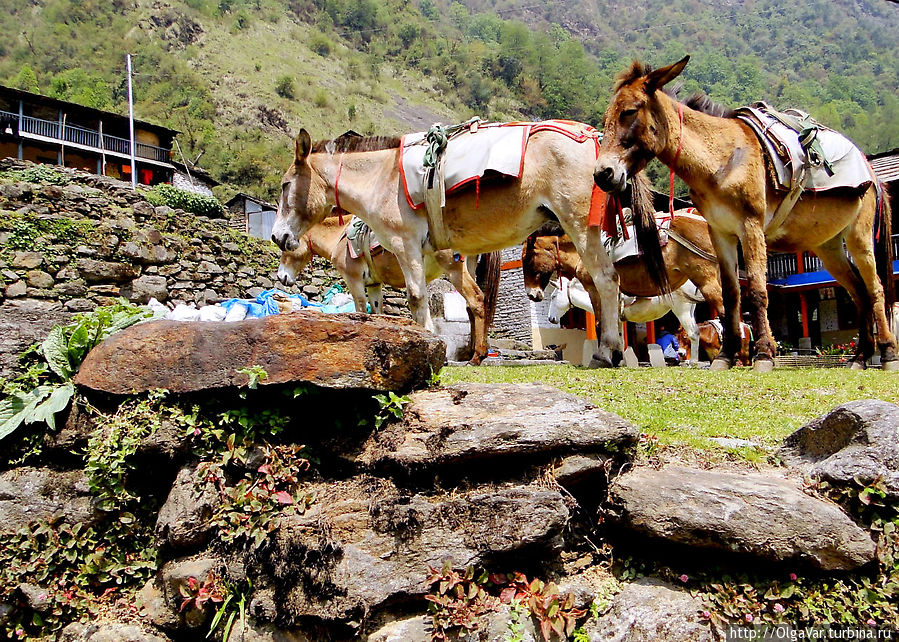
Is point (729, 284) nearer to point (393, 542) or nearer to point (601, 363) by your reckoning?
point (601, 363)

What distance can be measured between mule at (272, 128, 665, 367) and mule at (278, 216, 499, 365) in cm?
231

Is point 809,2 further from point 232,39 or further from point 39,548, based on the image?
point 39,548

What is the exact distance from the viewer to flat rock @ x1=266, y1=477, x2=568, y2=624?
2.99 meters

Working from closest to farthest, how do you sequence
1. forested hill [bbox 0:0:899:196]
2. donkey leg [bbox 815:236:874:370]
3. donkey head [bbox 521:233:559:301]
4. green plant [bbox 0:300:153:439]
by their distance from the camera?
green plant [bbox 0:300:153:439] < donkey leg [bbox 815:236:874:370] < donkey head [bbox 521:233:559:301] < forested hill [bbox 0:0:899:196]

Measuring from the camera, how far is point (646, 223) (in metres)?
7.16

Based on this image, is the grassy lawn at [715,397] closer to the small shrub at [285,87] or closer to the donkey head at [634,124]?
the donkey head at [634,124]

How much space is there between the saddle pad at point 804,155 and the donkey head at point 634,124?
4.32 feet

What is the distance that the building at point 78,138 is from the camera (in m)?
37.2

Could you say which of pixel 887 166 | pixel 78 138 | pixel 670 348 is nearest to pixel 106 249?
pixel 670 348

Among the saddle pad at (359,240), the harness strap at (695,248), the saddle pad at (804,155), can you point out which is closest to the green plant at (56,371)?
the saddle pad at (359,240)

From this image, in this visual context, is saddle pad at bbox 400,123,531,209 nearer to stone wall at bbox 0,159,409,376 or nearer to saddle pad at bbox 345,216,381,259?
saddle pad at bbox 345,216,381,259

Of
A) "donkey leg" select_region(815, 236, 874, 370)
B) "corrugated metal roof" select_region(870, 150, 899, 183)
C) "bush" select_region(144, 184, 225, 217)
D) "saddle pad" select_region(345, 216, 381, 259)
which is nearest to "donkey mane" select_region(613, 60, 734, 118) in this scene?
"donkey leg" select_region(815, 236, 874, 370)

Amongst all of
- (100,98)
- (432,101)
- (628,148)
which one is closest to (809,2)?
(432,101)

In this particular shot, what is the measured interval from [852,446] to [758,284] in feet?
12.5
